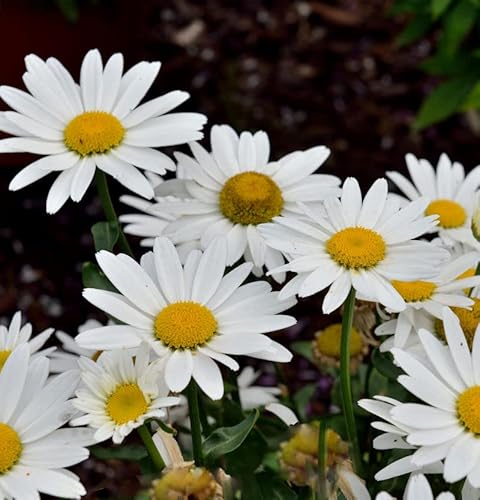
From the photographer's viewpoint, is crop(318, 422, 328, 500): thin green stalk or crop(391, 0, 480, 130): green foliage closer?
crop(318, 422, 328, 500): thin green stalk

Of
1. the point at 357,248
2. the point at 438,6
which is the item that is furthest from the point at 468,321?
the point at 438,6

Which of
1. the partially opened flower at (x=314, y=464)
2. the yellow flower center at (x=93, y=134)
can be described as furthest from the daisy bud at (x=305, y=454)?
the yellow flower center at (x=93, y=134)

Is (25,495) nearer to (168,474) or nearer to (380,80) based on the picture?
(168,474)

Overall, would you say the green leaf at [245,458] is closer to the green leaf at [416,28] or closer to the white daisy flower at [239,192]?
the white daisy flower at [239,192]

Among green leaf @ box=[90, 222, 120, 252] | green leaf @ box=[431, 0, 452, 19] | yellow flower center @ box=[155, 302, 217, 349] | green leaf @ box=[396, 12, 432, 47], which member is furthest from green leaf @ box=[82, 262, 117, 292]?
green leaf @ box=[396, 12, 432, 47]

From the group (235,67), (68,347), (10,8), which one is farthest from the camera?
(235,67)

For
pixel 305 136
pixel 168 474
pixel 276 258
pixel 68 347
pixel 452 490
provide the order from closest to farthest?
1. pixel 168 474
2. pixel 452 490
3. pixel 276 258
4. pixel 68 347
5. pixel 305 136

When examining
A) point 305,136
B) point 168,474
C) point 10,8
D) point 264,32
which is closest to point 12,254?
point 10,8

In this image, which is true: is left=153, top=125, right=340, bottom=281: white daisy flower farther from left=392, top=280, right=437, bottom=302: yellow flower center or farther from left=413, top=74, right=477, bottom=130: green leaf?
left=413, top=74, right=477, bottom=130: green leaf
